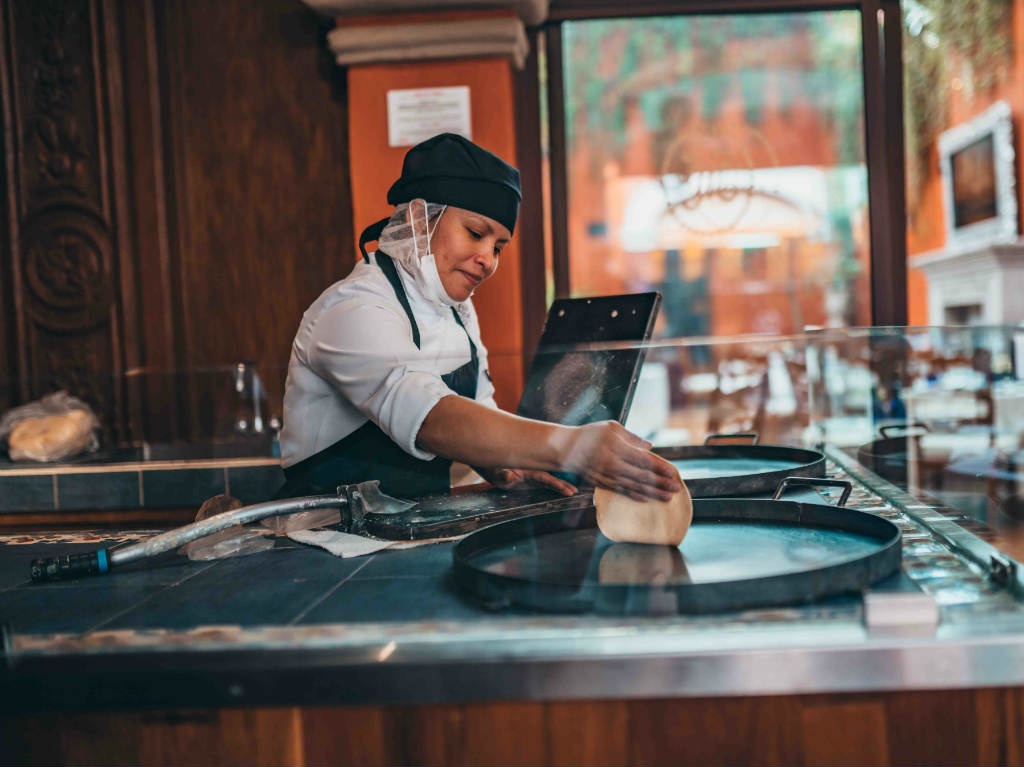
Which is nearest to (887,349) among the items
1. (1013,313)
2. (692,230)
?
(692,230)

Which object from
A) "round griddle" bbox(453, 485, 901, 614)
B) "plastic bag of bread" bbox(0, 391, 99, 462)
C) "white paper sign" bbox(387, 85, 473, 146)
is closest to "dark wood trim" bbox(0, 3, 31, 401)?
"plastic bag of bread" bbox(0, 391, 99, 462)

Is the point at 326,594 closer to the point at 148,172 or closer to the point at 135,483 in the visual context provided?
the point at 135,483

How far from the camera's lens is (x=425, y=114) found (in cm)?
175

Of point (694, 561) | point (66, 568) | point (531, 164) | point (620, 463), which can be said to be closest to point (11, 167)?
point (531, 164)

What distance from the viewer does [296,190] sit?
2.16 metres

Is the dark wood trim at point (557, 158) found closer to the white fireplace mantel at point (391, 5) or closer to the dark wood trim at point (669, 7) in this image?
the dark wood trim at point (669, 7)

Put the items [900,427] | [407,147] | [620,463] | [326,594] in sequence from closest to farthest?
[326,594], [620,463], [900,427], [407,147]

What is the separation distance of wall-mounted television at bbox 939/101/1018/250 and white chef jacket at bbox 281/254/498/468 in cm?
566

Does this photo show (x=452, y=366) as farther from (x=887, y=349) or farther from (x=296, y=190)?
(x=296, y=190)

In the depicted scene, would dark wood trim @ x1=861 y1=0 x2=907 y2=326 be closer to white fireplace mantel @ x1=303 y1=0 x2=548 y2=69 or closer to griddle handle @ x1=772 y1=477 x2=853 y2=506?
white fireplace mantel @ x1=303 y1=0 x2=548 y2=69

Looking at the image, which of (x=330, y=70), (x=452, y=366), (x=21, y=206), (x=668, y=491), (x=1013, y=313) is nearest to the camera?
(x=668, y=491)

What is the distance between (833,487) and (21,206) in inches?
90.3

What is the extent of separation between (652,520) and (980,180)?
259 inches

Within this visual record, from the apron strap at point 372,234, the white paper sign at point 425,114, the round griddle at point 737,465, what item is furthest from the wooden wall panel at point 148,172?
the round griddle at point 737,465
